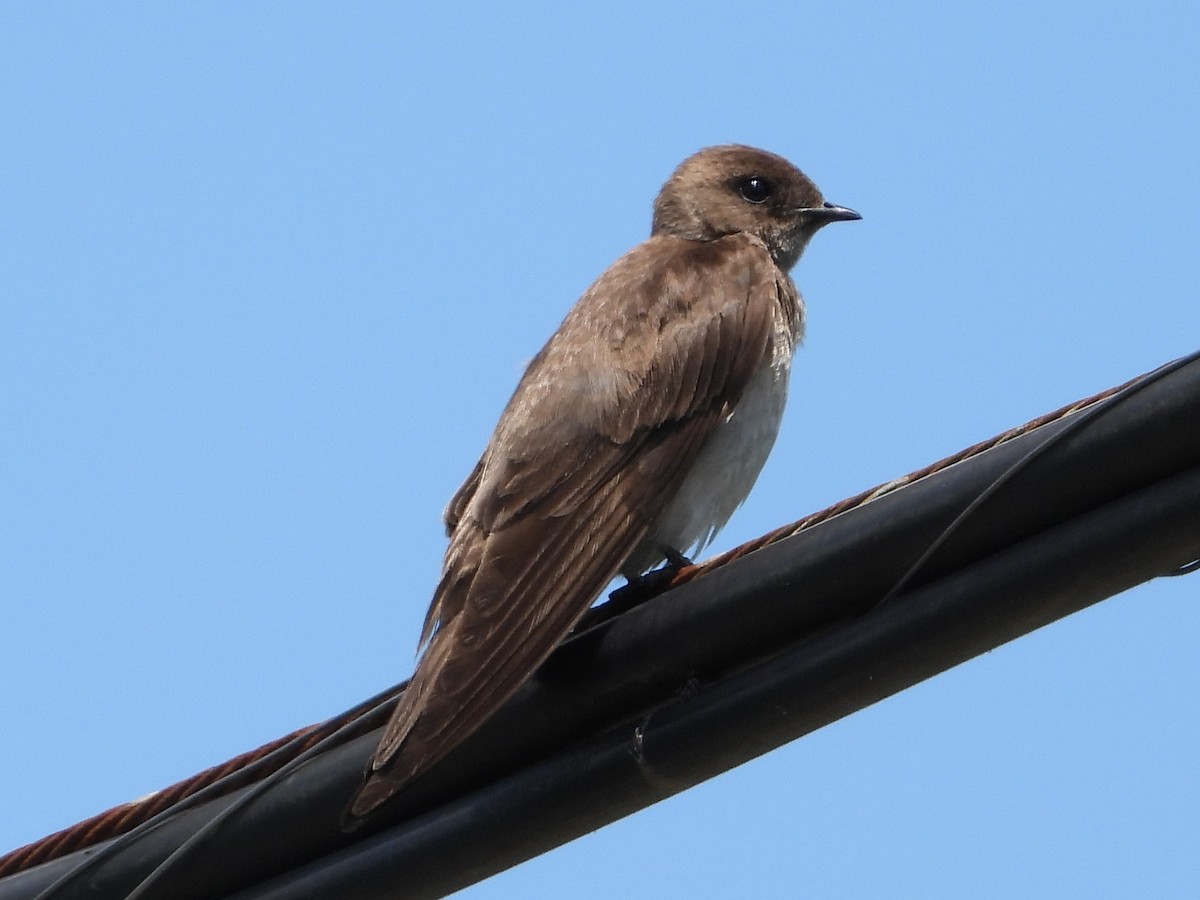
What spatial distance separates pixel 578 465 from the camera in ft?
21.7

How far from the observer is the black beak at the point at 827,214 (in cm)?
966

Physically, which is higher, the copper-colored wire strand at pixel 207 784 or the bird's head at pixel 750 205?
the bird's head at pixel 750 205

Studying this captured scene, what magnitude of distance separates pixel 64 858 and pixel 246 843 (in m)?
0.51

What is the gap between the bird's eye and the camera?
382 inches

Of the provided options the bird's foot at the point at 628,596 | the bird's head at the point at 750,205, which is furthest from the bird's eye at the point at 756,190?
the bird's foot at the point at 628,596

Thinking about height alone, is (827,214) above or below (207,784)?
above

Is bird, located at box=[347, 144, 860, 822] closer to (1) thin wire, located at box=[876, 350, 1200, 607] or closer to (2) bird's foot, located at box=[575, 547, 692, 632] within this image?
(2) bird's foot, located at box=[575, 547, 692, 632]

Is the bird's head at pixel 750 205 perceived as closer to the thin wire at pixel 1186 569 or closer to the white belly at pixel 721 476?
the white belly at pixel 721 476

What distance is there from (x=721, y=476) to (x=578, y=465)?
34.1 inches

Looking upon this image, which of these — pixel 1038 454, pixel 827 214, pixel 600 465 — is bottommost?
pixel 1038 454

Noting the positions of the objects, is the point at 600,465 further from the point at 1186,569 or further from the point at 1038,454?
the point at 1186,569

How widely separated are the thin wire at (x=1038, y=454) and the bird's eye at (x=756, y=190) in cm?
533

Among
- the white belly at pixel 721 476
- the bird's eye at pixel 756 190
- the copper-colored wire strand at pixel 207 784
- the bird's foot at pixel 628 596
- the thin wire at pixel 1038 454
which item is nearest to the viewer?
the thin wire at pixel 1038 454

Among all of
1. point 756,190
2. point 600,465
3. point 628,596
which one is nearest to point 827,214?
point 756,190
